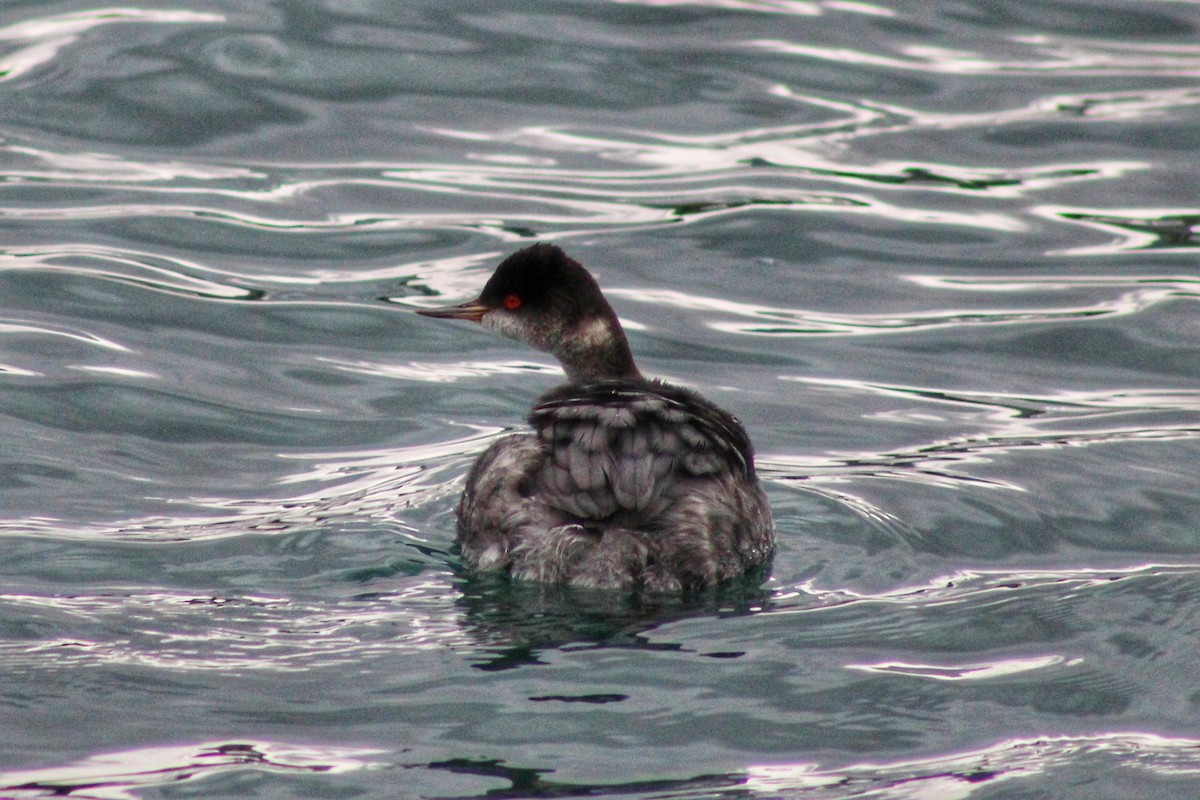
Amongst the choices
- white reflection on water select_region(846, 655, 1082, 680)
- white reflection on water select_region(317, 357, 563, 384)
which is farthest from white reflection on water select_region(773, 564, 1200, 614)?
white reflection on water select_region(317, 357, 563, 384)

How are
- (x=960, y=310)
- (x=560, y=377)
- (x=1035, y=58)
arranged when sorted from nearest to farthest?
1. (x=560, y=377)
2. (x=960, y=310)
3. (x=1035, y=58)

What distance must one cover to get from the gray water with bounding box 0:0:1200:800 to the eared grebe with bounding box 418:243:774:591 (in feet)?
0.49

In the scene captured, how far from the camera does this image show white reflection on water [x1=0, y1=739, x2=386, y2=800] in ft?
16.1

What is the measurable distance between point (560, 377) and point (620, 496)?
11.3 feet

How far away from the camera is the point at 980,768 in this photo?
16.9ft

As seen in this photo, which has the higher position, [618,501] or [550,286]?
[550,286]

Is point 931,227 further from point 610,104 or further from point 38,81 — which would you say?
point 38,81

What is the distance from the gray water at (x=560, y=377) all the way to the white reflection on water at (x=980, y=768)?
17 millimetres

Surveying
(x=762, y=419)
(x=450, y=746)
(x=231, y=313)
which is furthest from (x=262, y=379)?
(x=450, y=746)

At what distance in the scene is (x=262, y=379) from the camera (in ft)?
31.1

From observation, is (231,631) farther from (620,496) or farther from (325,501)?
(325,501)

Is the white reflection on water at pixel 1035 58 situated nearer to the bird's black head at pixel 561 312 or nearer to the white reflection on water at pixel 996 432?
the white reflection on water at pixel 996 432

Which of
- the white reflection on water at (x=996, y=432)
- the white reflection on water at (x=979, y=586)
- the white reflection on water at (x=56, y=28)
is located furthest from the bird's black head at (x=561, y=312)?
the white reflection on water at (x=56, y=28)

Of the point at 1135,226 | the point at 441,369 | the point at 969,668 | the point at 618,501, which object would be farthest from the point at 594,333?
the point at 1135,226
